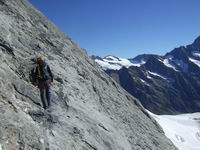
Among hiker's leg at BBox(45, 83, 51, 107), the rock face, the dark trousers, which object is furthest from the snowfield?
the dark trousers

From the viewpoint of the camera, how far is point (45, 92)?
56.8ft

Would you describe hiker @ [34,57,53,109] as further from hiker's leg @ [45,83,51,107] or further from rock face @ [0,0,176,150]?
rock face @ [0,0,176,150]

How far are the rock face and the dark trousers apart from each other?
1.01 ft

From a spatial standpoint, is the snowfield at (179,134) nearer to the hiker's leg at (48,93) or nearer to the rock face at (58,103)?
the rock face at (58,103)

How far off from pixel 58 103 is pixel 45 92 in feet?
5.12

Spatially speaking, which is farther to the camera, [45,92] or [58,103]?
[58,103]

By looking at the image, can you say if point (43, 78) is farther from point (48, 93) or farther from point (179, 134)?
point (179, 134)

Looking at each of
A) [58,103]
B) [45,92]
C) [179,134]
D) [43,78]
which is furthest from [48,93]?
[179,134]

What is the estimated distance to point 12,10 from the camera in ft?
76.7

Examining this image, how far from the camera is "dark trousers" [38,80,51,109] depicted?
17000 millimetres

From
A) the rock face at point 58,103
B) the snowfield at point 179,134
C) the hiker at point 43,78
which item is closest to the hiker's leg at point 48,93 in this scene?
the hiker at point 43,78

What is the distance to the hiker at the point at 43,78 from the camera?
16797 millimetres

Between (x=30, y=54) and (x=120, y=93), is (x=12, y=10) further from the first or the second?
(x=120, y=93)

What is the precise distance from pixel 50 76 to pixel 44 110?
147 centimetres
